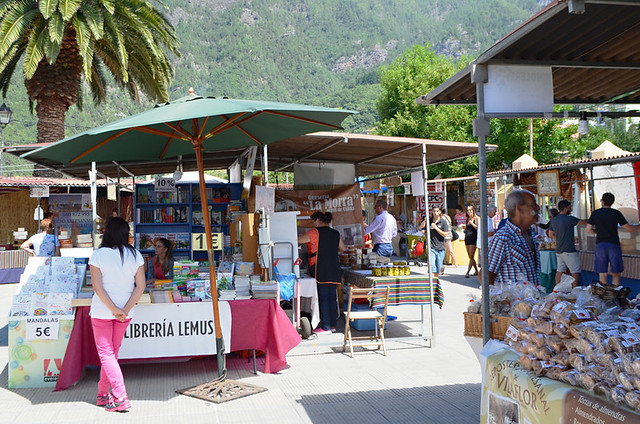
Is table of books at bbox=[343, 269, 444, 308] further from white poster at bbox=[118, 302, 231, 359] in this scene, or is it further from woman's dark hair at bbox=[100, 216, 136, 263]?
woman's dark hair at bbox=[100, 216, 136, 263]

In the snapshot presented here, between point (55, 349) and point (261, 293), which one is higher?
point (261, 293)

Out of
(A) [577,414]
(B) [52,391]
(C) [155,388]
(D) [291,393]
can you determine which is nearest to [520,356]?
(A) [577,414]

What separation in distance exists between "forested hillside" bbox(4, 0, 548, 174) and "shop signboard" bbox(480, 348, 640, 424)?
102424 millimetres

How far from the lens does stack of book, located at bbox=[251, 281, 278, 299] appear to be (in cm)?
662

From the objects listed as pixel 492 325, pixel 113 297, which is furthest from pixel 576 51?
pixel 113 297

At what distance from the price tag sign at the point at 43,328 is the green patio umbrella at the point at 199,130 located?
1.72m

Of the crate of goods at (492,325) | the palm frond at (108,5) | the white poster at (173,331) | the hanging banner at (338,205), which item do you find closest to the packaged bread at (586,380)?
the crate of goods at (492,325)

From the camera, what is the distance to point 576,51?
4.13 metres

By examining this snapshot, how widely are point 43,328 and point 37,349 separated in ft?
0.81

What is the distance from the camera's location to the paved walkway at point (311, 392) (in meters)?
5.26

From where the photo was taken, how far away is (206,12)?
17362 cm

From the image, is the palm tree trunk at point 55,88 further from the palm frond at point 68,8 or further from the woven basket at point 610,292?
the woven basket at point 610,292

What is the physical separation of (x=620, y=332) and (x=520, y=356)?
0.66 meters

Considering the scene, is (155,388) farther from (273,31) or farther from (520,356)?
(273,31)
